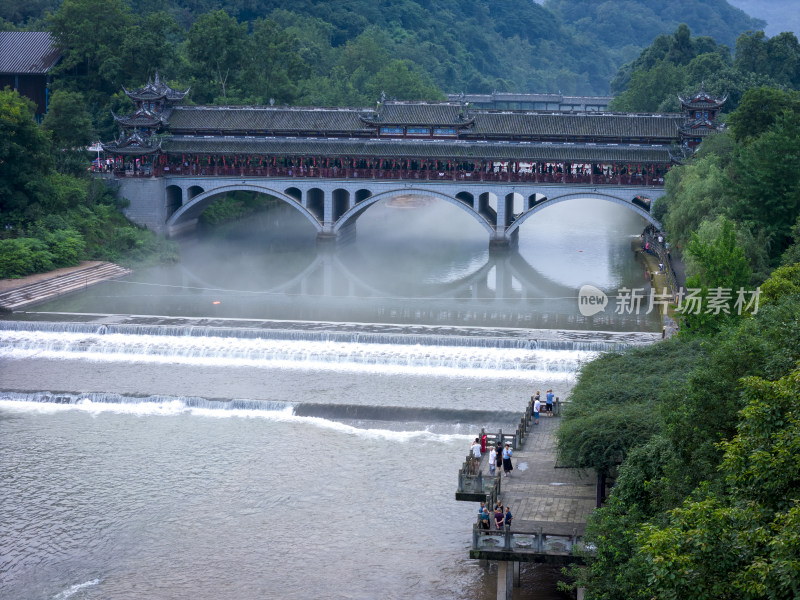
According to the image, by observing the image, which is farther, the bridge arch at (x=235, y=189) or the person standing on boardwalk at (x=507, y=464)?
the bridge arch at (x=235, y=189)

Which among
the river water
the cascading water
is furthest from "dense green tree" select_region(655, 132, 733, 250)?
the cascading water

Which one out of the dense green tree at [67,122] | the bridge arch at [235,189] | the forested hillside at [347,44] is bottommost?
the bridge arch at [235,189]

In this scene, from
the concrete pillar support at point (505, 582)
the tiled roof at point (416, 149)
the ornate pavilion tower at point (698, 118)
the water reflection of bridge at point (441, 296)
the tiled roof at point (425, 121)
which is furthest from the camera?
the tiled roof at point (425, 121)

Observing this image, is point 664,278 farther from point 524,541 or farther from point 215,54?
point 215,54

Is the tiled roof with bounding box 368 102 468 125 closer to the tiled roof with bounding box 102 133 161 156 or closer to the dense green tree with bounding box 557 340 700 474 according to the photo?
the tiled roof with bounding box 102 133 161 156

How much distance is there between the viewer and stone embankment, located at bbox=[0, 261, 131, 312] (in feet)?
178

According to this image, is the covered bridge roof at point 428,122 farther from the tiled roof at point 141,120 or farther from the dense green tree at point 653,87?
the dense green tree at point 653,87

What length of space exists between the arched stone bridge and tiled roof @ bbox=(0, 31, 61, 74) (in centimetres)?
1771

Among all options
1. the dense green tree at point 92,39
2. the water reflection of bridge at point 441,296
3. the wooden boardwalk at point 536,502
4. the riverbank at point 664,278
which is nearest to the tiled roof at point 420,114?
the water reflection of bridge at point 441,296

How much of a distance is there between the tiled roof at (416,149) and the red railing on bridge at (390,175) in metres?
1.04

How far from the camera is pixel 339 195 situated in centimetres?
7438

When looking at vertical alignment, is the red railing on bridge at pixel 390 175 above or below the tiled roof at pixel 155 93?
below

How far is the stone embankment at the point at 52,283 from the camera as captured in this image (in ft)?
178

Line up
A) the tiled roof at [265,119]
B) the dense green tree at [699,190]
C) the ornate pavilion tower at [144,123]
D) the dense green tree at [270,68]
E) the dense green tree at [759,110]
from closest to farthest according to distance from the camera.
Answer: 1. the dense green tree at [699,190]
2. the dense green tree at [759,110]
3. the ornate pavilion tower at [144,123]
4. the tiled roof at [265,119]
5. the dense green tree at [270,68]
